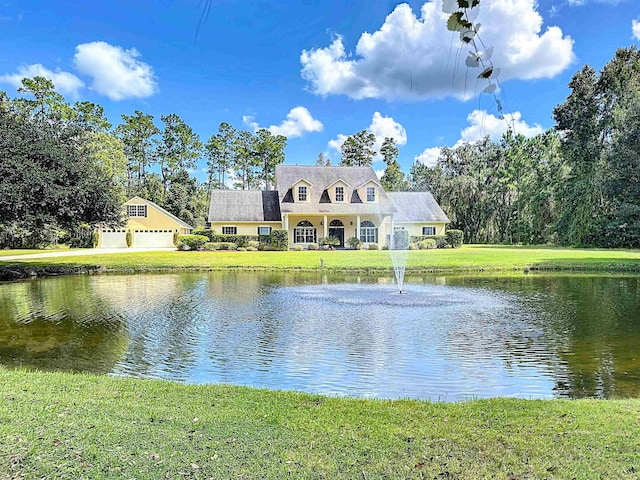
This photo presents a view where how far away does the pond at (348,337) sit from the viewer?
22.7 ft

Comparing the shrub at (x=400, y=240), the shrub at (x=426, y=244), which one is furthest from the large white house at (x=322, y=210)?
the shrub at (x=426, y=244)

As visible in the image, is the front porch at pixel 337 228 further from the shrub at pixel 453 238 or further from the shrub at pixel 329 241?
the shrub at pixel 453 238

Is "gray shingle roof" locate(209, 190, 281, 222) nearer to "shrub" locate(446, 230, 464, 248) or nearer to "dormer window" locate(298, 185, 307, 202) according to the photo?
"dormer window" locate(298, 185, 307, 202)

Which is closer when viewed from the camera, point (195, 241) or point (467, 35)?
point (467, 35)

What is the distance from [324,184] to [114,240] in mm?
18204

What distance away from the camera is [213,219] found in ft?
120

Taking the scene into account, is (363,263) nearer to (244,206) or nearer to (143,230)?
(244,206)

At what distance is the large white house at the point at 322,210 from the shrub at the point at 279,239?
1583 millimetres

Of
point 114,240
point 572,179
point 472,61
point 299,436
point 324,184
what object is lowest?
point 299,436

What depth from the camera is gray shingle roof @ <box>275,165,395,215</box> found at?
36719mm

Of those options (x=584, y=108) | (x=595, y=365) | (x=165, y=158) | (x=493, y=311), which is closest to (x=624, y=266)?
(x=493, y=311)

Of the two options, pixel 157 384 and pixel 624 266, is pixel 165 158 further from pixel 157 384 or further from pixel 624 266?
pixel 157 384

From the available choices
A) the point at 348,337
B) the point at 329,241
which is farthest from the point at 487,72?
the point at 329,241

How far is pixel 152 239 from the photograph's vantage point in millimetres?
39844
